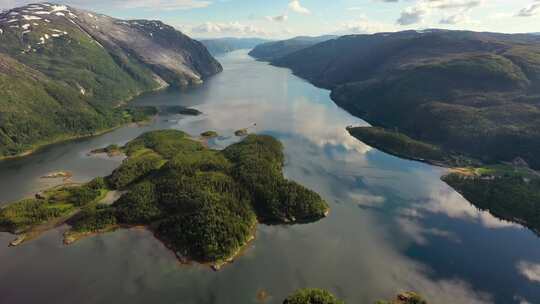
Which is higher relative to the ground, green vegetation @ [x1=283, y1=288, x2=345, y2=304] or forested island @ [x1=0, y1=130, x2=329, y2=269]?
forested island @ [x1=0, y1=130, x2=329, y2=269]

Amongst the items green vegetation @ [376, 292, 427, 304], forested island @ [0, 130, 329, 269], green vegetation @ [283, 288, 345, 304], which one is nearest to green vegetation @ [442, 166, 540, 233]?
forested island @ [0, 130, 329, 269]

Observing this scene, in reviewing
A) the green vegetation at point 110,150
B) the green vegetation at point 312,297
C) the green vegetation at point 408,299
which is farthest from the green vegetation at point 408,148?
the green vegetation at point 110,150

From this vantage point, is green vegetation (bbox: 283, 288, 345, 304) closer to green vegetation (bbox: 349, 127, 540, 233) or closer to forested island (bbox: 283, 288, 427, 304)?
forested island (bbox: 283, 288, 427, 304)

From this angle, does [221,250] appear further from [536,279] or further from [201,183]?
[536,279]

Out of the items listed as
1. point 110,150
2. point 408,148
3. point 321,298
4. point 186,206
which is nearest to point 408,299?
point 321,298

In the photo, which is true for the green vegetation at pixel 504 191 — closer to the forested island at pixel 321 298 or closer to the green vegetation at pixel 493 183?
the green vegetation at pixel 493 183

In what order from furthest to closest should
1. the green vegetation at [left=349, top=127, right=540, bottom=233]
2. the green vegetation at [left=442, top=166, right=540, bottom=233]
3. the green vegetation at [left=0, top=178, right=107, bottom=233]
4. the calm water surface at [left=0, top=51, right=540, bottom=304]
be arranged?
the green vegetation at [left=349, top=127, right=540, bottom=233], the green vegetation at [left=442, top=166, right=540, bottom=233], the green vegetation at [left=0, top=178, right=107, bottom=233], the calm water surface at [left=0, top=51, right=540, bottom=304]
